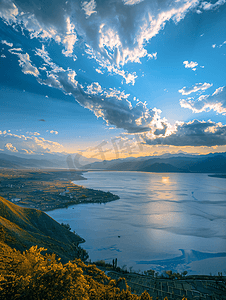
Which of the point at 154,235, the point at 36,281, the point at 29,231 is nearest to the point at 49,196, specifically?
the point at 154,235

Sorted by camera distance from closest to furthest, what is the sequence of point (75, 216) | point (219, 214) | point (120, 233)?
point (120, 233) → point (75, 216) → point (219, 214)

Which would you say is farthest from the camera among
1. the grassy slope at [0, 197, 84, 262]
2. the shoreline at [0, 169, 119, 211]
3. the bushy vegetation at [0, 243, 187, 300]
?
the shoreline at [0, 169, 119, 211]

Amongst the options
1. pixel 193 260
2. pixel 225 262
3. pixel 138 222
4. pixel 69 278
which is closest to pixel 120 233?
pixel 138 222

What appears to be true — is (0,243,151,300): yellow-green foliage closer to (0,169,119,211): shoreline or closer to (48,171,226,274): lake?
(48,171,226,274): lake

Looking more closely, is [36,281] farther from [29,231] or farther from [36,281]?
[29,231]

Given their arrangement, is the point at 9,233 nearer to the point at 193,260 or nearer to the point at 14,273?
the point at 14,273

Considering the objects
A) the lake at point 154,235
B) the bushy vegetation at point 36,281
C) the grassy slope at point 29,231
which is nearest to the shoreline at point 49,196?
the lake at point 154,235

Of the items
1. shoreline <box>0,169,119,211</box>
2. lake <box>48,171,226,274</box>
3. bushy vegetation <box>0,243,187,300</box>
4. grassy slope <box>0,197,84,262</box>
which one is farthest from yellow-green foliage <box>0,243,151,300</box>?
shoreline <box>0,169,119,211</box>

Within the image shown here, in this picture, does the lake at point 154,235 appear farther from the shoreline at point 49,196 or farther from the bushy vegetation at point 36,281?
the bushy vegetation at point 36,281
